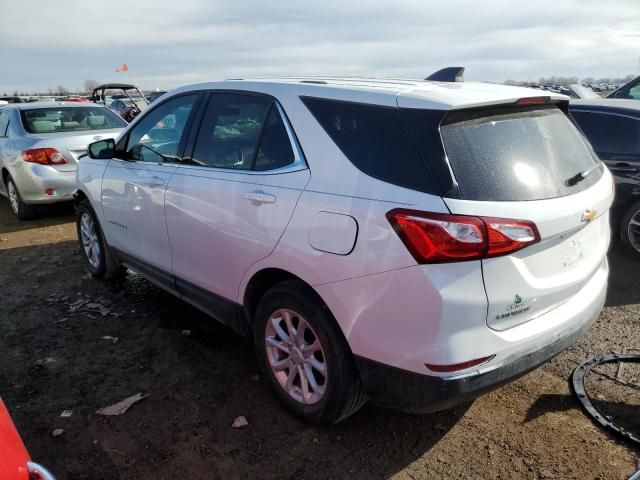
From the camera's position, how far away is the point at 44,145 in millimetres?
6984

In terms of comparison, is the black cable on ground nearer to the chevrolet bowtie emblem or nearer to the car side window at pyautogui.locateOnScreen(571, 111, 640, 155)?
the chevrolet bowtie emblem

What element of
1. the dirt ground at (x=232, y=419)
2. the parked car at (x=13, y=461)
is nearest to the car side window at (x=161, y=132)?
the dirt ground at (x=232, y=419)

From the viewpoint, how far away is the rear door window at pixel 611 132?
17.2ft

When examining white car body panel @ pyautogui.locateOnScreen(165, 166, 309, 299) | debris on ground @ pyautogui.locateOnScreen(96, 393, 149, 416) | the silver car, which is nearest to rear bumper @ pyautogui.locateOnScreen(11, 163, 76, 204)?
the silver car

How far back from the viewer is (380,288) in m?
2.19

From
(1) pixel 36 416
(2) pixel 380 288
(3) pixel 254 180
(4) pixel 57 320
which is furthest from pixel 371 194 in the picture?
(4) pixel 57 320

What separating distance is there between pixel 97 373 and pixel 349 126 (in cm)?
240

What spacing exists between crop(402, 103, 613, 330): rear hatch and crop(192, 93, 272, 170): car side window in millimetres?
1206

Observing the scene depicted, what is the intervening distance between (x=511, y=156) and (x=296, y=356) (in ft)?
4.89

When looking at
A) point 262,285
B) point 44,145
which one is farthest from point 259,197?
point 44,145

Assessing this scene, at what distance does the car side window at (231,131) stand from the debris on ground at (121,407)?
59.6 inches

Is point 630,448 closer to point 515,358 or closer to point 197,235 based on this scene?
point 515,358

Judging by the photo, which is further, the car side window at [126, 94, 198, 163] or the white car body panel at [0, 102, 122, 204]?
the white car body panel at [0, 102, 122, 204]

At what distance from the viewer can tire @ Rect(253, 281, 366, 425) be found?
2.48 meters
